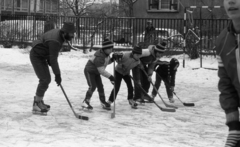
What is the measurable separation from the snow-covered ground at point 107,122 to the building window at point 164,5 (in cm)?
1725

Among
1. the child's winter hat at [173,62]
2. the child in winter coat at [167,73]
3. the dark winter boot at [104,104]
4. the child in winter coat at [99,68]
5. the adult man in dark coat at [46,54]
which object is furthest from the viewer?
the child in winter coat at [167,73]

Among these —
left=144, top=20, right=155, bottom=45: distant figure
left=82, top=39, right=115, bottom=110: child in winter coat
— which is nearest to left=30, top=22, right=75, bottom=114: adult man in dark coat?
left=82, top=39, right=115, bottom=110: child in winter coat

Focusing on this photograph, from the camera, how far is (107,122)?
6.95m

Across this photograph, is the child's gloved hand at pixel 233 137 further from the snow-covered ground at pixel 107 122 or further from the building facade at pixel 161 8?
the building facade at pixel 161 8

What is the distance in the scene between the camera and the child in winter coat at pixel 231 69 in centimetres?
252

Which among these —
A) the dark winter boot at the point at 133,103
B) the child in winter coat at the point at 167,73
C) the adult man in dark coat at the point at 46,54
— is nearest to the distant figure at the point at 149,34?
the child in winter coat at the point at 167,73

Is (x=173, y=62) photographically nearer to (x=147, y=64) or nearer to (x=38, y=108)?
(x=147, y=64)

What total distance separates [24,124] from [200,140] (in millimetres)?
2519

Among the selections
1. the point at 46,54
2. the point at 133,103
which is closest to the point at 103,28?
the point at 133,103

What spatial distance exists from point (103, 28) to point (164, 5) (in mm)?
11324

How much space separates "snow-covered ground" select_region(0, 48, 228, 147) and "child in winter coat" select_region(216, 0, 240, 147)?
2965mm

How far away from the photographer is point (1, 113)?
7.45 m

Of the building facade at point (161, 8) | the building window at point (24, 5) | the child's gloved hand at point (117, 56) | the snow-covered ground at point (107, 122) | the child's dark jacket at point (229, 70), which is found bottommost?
the snow-covered ground at point (107, 122)

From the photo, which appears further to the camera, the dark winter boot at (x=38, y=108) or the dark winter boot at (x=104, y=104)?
the dark winter boot at (x=104, y=104)
